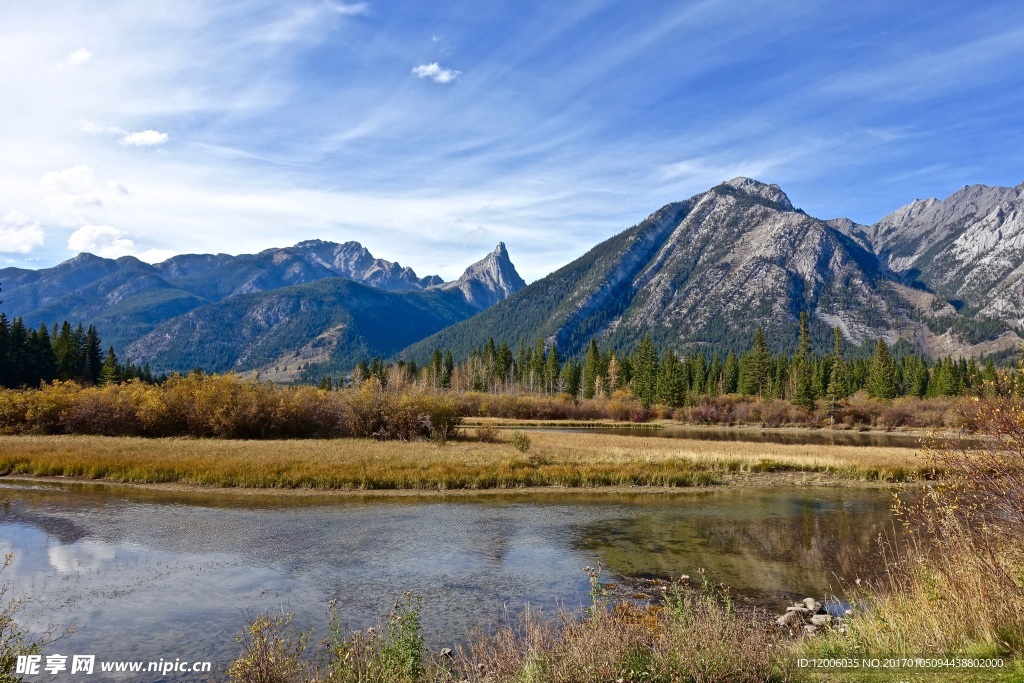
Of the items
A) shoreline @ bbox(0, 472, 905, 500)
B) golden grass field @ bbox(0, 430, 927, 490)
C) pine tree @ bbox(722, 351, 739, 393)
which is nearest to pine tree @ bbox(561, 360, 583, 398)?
pine tree @ bbox(722, 351, 739, 393)

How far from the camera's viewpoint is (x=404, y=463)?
41500mm

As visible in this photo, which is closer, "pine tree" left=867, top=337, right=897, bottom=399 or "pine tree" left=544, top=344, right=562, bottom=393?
"pine tree" left=867, top=337, right=897, bottom=399

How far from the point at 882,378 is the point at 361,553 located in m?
133

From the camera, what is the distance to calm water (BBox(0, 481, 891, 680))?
15.7 m

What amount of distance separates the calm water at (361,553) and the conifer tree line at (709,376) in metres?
92.4

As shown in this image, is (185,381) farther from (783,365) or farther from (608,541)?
(783,365)

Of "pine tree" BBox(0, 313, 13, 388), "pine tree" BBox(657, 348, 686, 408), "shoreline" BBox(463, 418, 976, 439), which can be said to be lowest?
"shoreline" BBox(463, 418, 976, 439)

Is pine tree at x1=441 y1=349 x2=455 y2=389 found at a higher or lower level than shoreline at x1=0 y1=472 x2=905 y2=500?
higher

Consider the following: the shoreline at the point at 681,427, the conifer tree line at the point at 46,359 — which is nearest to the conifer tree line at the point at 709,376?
the shoreline at the point at 681,427

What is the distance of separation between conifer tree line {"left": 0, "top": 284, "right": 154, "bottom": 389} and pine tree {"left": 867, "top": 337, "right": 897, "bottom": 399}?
466 ft

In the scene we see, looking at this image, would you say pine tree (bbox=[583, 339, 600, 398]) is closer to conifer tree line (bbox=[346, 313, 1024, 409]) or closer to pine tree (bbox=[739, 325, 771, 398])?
conifer tree line (bbox=[346, 313, 1024, 409])

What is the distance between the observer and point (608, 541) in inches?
978

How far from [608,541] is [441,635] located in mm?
11884

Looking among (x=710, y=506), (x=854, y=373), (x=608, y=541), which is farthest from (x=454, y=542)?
(x=854, y=373)
